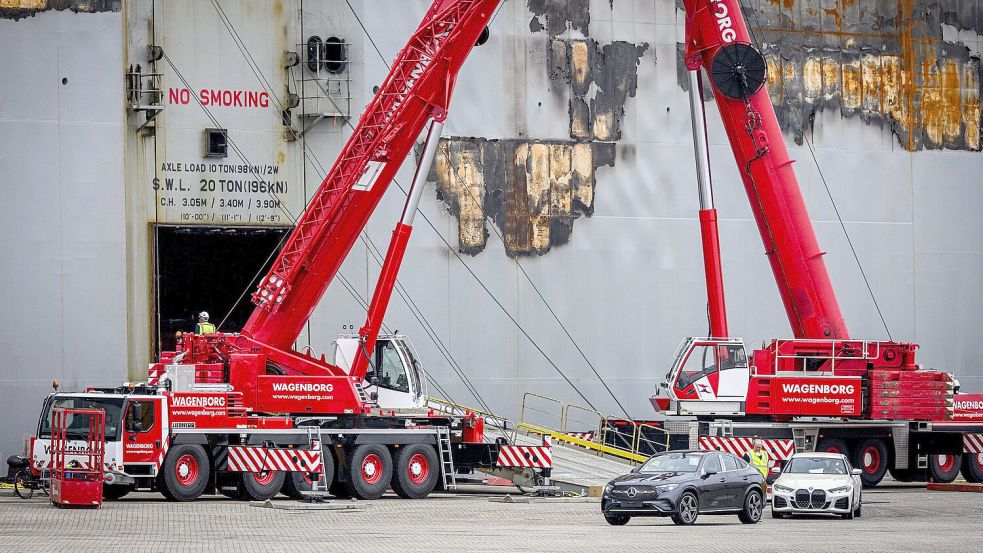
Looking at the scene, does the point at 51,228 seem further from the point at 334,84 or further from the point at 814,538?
the point at 814,538

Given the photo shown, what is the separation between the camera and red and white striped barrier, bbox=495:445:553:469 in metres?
30.4

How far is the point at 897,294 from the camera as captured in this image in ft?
142

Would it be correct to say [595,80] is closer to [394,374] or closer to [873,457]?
[873,457]

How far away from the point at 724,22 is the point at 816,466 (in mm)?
10105

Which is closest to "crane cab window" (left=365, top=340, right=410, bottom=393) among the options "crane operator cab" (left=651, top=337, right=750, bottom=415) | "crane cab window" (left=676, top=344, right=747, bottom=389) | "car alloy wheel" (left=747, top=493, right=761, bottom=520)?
"crane operator cab" (left=651, top=337, right=750, bottom=415)

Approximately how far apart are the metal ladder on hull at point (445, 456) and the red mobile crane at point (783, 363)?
5259mm

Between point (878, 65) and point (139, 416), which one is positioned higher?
point (878, 65)

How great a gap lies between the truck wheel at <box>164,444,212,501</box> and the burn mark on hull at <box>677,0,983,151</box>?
21.3 m

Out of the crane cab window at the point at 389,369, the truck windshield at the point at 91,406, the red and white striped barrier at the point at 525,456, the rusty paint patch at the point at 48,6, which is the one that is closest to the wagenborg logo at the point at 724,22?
the red and white striped barrier at the point at 525,456

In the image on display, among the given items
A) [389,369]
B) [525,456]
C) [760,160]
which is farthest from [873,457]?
[389,369]

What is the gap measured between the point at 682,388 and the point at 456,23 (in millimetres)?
9498

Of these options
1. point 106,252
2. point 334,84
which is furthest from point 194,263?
point 334,84

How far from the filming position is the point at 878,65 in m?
43.6

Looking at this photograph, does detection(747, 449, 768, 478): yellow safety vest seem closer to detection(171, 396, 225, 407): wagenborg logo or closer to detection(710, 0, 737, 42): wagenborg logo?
detection(710, 0, 737, 42): wagenborg logo
